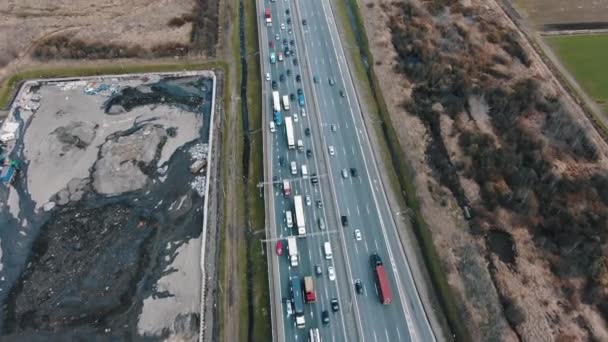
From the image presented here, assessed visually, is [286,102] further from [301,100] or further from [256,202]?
[256,202]

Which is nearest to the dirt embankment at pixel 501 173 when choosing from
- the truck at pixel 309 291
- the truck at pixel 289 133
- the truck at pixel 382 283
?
the truck at pixel 382 283

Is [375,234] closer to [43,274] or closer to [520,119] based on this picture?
[520,119]

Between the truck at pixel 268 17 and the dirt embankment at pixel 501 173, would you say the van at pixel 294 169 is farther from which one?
the truck at pixel 268 17

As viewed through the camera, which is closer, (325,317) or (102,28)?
(325,317)

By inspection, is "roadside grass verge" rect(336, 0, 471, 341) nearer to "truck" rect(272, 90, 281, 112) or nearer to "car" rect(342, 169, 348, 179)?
"car" rect(342, 169, 348, 179)

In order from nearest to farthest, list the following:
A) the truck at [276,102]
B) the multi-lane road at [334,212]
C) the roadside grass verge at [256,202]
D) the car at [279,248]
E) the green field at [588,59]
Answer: the multi-lane road at [334,212]
the roadside grass verge at [256,202]
the car at [279,248]
the truck at [276,102]
the green field at [588,59]

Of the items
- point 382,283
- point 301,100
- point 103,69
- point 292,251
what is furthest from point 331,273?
point 103,69
